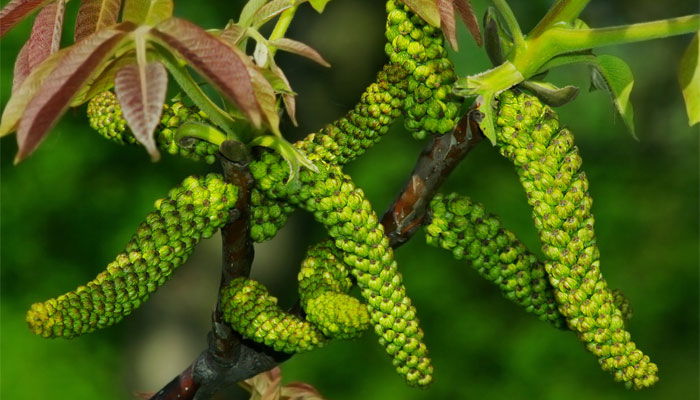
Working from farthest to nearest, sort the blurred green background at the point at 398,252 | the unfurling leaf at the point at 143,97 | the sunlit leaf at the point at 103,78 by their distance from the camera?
the blurred green background at the point at 398,252 → the sunlit leaf at the point at 103,78 → the unfurling leaf at the point at 143,97

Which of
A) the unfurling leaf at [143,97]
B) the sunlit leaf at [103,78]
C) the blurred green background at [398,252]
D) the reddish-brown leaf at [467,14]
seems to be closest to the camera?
the unfurling leaf at [143,97]

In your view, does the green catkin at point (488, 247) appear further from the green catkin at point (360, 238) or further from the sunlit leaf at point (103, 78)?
the sunlit leaf at point (103, 78)

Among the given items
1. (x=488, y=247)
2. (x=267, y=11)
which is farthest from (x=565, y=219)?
(x=267, y=11)

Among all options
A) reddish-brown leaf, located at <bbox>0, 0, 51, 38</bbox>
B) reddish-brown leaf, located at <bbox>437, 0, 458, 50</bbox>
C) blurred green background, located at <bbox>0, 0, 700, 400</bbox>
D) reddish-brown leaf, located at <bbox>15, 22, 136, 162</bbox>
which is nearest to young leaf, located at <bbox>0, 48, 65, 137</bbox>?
reddish-brown leaf, located at <bbox>15, 22, 136, 162</bbox>

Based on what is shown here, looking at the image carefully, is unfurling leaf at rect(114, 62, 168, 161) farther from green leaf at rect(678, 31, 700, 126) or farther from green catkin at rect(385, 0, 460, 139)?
green leaf at rect(678, 31, 700, 126)

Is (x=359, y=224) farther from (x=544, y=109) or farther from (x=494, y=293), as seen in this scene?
(x=494, y=293)

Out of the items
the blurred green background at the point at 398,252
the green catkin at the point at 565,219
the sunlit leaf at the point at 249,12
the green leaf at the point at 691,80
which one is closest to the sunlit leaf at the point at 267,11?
the sunlit leaf at the point at 249,12

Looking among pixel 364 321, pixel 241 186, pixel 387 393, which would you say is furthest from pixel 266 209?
pixel 387 393
